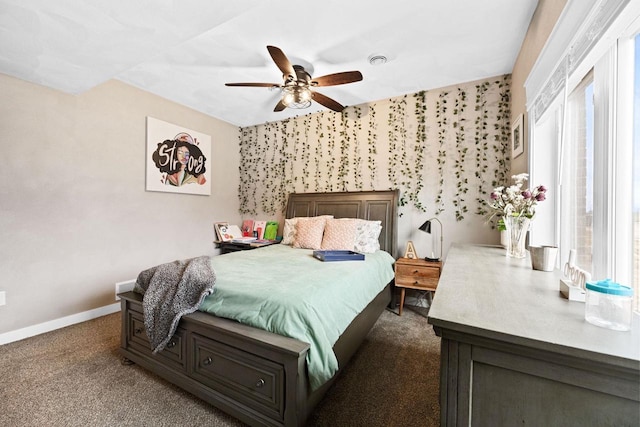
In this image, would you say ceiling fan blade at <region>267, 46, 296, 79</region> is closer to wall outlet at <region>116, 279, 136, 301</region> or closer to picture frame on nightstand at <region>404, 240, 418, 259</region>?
picture frame on nightstand at <region>404, 240, 418, 259</region>

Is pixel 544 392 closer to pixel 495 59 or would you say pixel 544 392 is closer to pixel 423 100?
pixel 495 59

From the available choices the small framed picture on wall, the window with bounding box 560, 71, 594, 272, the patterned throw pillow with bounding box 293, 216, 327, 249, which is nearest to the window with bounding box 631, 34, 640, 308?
the window with bounding box 560, 71, 594, 272

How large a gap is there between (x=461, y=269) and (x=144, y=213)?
3569 mm

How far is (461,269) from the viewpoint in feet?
4.76

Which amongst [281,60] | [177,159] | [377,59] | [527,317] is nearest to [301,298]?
[527,317]

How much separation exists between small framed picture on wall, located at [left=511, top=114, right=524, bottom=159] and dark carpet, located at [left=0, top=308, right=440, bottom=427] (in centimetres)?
194

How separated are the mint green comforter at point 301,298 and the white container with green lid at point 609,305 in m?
1.11

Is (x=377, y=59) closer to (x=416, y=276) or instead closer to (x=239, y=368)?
(x=416, y=276)

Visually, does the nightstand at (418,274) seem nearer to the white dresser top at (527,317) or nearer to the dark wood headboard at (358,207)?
the dark wood headboard at (358,207)

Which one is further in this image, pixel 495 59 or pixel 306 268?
pixel 495 59

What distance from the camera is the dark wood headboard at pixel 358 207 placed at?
10.8ft

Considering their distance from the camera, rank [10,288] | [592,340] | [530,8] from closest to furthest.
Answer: [592,340] → [530,8] → [10,288]

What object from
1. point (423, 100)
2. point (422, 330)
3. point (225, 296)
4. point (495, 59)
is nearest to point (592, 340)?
point (225, 296)

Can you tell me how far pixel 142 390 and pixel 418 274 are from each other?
2.58 metres
